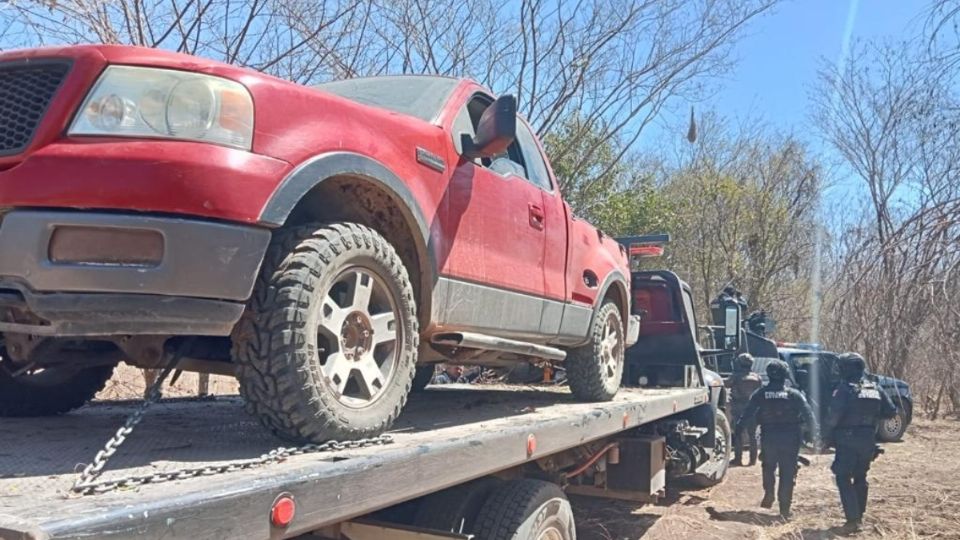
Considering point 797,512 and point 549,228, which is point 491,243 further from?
point 797,512

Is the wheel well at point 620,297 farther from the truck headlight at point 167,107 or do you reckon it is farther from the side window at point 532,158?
the truck headlight at point 167,107

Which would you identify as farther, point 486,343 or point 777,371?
point 777,371

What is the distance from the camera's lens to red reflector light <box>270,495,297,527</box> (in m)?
2.12

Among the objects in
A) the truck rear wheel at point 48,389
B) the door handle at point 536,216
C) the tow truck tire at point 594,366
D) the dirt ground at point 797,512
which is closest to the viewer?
the truck rear wheel at point 48,389

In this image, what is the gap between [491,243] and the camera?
4.00 m

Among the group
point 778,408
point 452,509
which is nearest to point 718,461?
point 778,408

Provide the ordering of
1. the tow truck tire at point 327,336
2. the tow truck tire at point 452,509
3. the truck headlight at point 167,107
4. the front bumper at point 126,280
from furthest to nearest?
the tow truck tire at point 452,509
the tow truck tire at point 327,336
the truck headlight at point 167,107
the front bumper at point 126,280

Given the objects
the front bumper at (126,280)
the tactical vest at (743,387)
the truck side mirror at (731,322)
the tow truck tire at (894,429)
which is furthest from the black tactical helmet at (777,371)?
the front bumper at (126,280)

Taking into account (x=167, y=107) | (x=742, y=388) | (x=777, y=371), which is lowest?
(x=742, y=388)

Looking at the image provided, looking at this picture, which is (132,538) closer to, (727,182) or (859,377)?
(859,377)

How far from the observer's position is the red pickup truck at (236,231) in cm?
237

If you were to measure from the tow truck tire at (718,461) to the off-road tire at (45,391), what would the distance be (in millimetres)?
6016

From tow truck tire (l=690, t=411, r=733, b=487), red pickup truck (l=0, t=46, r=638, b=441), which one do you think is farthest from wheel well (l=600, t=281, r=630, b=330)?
tow truck tire (l=690, t=411, r=733, b=487)

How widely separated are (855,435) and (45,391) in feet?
24.6
